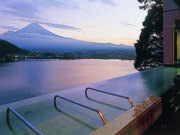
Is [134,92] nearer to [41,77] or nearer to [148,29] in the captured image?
[148,29]

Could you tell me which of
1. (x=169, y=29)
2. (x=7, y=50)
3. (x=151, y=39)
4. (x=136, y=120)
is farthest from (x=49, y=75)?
(x=136, y=120)

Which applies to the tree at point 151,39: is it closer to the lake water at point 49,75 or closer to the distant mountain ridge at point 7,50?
the lake water at point 49,75

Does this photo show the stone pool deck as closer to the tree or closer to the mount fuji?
the tree

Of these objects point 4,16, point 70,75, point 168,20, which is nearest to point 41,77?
point 70,75

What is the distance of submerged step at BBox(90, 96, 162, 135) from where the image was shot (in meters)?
1.56

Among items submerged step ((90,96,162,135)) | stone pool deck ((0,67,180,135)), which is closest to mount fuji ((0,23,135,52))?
stone pool deck ((0,67,180,135))

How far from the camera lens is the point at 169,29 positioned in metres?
6.37

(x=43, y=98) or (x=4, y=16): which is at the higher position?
(x=4, y=16)

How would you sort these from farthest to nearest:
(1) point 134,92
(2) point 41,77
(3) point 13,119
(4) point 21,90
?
(2) point 41,77
(4) point 21,90
(1) point 134,92
(3) point 13,119

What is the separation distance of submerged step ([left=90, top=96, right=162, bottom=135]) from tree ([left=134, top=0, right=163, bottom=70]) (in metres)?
8.18

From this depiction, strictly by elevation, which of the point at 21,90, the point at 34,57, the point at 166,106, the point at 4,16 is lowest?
the point at 21,90

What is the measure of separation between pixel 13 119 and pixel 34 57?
11.2m

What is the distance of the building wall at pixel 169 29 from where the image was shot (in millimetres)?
6298

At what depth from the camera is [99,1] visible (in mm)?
12242
